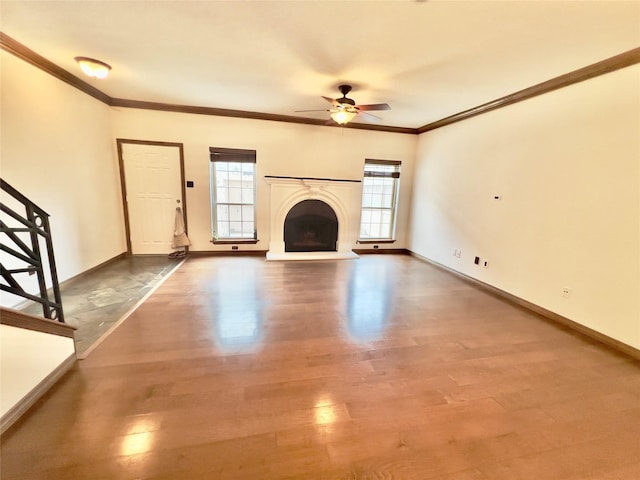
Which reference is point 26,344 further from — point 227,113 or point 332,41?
point 227,113

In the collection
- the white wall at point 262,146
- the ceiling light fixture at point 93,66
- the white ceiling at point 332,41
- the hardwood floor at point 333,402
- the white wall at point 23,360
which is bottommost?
the hardwood floor at point 333,402

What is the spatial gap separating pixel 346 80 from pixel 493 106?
2.12 m

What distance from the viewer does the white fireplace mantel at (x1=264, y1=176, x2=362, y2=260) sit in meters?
4.88

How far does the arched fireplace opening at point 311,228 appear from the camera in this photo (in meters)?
5.12

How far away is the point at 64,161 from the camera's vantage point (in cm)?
325

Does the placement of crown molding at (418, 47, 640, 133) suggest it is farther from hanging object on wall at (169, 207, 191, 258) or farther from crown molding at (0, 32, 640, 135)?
hanging object on wall at (169, 207, 191, 258)

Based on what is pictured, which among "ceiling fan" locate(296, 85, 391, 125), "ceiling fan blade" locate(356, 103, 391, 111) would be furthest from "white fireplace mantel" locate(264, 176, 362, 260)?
"ceiling fan blade" locate(356, 103, 391, 111)

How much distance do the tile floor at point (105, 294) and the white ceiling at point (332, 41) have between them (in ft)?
8.47

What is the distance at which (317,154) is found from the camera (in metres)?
5.05

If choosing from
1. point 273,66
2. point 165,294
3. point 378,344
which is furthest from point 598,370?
point 165,294

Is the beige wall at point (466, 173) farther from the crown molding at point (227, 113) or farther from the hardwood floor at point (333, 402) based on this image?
the hardwood floor at point (333, 402)

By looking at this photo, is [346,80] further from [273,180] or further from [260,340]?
[260,340]

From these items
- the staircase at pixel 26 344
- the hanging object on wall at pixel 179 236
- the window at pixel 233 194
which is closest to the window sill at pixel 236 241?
the window at pixel 233 194

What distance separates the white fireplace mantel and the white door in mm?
1638
